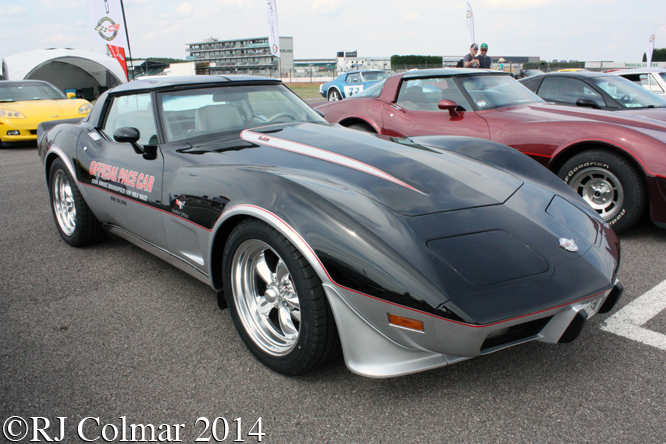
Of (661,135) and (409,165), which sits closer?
(409,165)

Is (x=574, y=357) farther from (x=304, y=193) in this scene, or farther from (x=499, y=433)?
(x=304, y=193)

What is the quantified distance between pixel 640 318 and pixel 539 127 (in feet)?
6.82

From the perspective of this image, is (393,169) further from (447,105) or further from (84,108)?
(84,108)

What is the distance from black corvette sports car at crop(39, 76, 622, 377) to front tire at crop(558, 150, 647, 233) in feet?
4.16

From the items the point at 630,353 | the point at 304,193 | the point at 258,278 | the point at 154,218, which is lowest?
the point at 630,353

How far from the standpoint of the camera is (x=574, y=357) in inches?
80.9

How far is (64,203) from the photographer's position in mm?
3730

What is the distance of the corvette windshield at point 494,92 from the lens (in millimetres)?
4633

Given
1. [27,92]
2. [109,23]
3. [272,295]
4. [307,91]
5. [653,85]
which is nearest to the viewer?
[272,295]

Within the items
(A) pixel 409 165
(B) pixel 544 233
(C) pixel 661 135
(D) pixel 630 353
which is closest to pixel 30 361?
(A) pixel 409 165

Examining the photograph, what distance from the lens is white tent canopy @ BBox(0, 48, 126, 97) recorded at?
17641mm

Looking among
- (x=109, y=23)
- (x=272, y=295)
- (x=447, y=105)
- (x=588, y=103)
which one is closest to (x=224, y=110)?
(x=272, y=295)

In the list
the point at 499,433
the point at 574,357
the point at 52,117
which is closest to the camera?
the point at 499,433

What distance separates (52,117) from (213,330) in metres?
8.18
